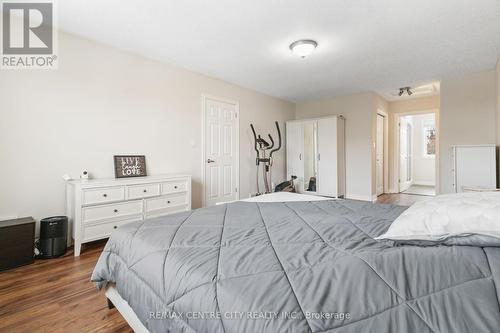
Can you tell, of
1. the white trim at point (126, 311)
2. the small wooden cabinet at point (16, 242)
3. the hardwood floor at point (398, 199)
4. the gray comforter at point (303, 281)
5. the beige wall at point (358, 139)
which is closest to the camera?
the gray comforter at point (303, 281)

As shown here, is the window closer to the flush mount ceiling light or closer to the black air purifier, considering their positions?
the flush mount ceiling light

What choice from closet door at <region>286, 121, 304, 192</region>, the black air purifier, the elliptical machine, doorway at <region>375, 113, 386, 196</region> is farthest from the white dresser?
doorway at <region>375, 113, 386, 196</region>

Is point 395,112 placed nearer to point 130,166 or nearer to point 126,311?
point 130,166

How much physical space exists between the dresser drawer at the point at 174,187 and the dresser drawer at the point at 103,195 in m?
0.50

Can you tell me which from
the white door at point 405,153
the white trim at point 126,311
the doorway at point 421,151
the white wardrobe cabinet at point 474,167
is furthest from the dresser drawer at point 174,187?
the doorway at point 421,151

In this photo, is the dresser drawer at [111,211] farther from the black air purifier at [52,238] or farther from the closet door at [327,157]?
the closet door at [327,157]

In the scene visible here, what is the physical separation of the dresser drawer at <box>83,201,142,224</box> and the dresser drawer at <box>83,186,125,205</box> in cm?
7

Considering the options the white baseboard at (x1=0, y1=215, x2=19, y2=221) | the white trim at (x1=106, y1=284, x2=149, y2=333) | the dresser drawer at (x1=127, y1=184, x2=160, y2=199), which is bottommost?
the white trim at (x1=106, y1=284, x2=149, y2=333)

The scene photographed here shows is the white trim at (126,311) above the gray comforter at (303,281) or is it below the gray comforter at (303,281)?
below

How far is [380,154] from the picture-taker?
5.66 metres

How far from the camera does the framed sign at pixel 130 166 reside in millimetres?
2947

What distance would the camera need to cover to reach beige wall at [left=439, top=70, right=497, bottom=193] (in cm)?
384

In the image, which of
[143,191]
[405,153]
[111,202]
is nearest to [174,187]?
[143,191]

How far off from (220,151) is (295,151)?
2.12 meters
